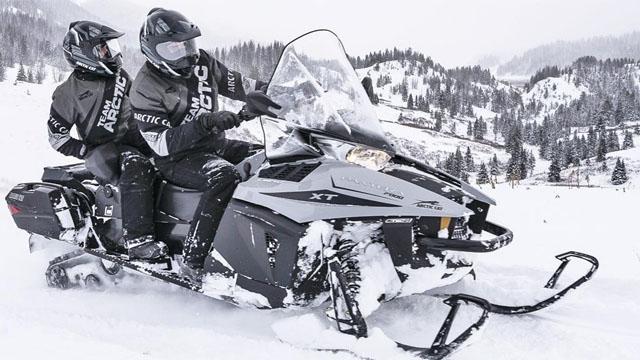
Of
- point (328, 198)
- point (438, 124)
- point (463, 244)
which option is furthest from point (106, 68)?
point (438, 124)

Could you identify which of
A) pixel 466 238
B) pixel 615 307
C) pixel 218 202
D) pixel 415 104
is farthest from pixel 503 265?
pixel 415 104

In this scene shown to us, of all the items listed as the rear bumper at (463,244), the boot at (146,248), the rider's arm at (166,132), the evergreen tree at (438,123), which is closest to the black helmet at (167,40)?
the rider's arm at (166,132)

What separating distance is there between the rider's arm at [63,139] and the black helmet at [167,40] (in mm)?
1055

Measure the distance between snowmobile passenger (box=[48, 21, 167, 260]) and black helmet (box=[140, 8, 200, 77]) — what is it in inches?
28.1

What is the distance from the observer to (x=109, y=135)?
4.52 metres

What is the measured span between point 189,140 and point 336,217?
3.55 feet

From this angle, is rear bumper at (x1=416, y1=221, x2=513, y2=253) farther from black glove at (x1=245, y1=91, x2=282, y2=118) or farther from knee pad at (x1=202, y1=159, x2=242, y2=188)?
knee pad at (x1=202, y1=159, x2=242, y2=188)

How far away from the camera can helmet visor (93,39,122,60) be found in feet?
14.7

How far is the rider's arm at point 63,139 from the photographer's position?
14.1 feet

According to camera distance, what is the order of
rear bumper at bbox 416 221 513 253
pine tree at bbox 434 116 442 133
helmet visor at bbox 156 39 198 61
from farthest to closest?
pine tree at bbox 434 116 442 133 → helmet visor at bbox 156 39 198 61 → rear bumper at bbox 416 221 513 253

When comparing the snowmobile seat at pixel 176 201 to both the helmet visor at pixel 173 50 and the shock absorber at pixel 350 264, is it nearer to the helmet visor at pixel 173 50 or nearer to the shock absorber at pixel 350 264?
the helmet visor at pixel 173 50

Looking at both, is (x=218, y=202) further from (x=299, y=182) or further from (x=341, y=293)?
(x=341, y=293)

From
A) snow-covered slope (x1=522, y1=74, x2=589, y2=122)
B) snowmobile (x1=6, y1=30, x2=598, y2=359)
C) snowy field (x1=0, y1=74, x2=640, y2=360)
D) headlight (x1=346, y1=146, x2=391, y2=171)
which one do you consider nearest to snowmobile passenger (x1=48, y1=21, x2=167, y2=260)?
snowy field (x1=0, y1=74, x2=640, y2=360)

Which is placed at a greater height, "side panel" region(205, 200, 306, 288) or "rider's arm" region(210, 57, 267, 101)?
"rider's arm" region(210, 57, 267, 101)
